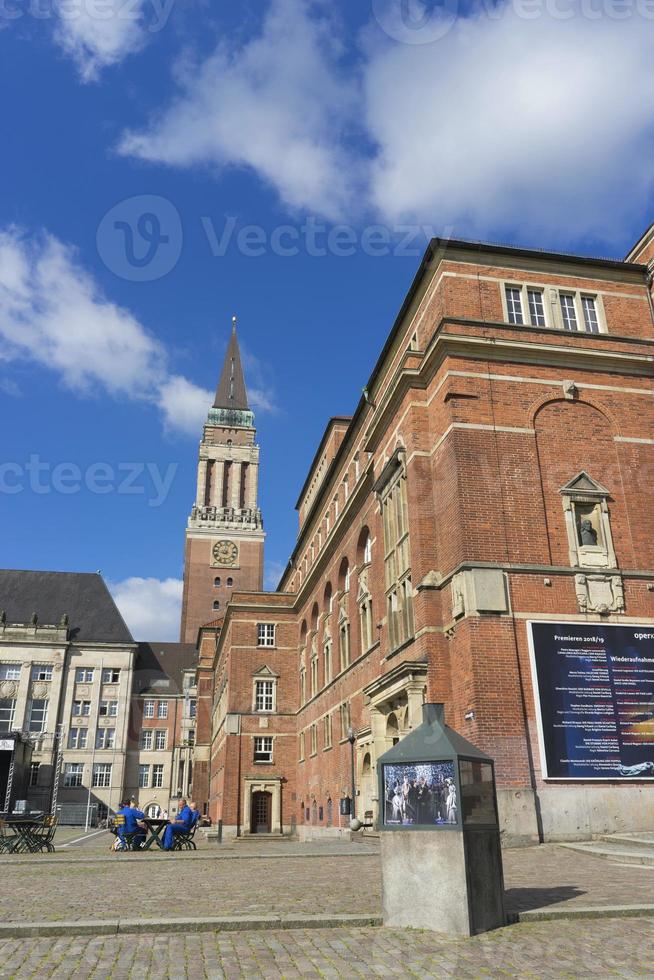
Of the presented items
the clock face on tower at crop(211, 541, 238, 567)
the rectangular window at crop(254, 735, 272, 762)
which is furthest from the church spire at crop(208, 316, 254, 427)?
the rectangular window at crop(254, 735, 272, 762)

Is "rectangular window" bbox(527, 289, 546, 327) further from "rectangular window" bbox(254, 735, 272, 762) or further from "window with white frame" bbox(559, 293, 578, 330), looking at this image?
"rectangular window" bbox(254, 735, 272, 762)

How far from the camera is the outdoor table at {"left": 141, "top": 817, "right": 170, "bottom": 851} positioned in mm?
23688

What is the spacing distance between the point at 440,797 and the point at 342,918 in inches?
66.1

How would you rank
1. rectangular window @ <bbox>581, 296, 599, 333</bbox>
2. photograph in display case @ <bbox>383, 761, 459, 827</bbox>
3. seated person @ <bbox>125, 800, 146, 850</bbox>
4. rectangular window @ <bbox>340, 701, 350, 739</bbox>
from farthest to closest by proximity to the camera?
rectangular window @ <bbox>340, 701, 350, 739</bbox> < rectangular window @ <bbox>581, 296, 599, 333</bbox> < seated person @ <bbox>125, 800, 146, 850</bbox> < photograph in display case @ <bbox>383, 761, 459, 827</bbox>

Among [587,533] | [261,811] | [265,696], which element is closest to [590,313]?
[587,533]

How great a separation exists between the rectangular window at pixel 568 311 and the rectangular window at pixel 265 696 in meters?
35.0

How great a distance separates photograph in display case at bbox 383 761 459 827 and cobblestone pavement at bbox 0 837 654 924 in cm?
123

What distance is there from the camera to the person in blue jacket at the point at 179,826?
2242 centimetres

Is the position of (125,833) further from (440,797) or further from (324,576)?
(324,576)

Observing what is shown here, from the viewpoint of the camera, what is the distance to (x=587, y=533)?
24.2 meters

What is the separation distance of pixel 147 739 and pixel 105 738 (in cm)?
575

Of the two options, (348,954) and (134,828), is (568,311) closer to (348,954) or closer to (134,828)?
(134,828)

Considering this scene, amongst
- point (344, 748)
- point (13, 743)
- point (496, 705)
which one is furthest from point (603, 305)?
point (13, 743)

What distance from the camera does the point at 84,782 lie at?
268 feet
